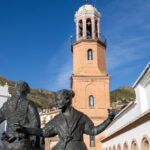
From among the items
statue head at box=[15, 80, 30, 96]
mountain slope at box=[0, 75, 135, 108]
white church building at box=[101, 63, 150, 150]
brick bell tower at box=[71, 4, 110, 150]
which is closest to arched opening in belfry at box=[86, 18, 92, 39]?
brick bell tower at box=[71, 4, 110, 150]

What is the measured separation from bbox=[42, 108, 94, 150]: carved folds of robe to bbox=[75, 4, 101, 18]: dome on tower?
30716mm

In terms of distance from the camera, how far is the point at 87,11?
110 ft

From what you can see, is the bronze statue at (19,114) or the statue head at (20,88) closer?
the bronze statue at (19,114)

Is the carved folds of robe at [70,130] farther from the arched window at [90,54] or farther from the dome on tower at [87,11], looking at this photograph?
the dome on tower at [87,11]

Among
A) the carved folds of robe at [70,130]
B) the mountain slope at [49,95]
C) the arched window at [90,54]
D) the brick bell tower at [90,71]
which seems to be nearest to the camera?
the carved folds of robe at [70,130]

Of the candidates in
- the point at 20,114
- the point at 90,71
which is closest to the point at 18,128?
the point at 20,114

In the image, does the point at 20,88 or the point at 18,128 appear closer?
the point at 18,128

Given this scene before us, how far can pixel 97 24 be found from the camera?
3362 centimetres

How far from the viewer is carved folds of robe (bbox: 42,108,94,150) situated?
351cm

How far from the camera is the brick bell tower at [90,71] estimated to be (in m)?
29.7

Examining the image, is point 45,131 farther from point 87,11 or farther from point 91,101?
point 87,11

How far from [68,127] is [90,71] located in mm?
27587

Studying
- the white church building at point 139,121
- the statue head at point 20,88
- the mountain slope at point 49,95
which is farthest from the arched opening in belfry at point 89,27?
the mountain slope at point 49,95

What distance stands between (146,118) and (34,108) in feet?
30.2
